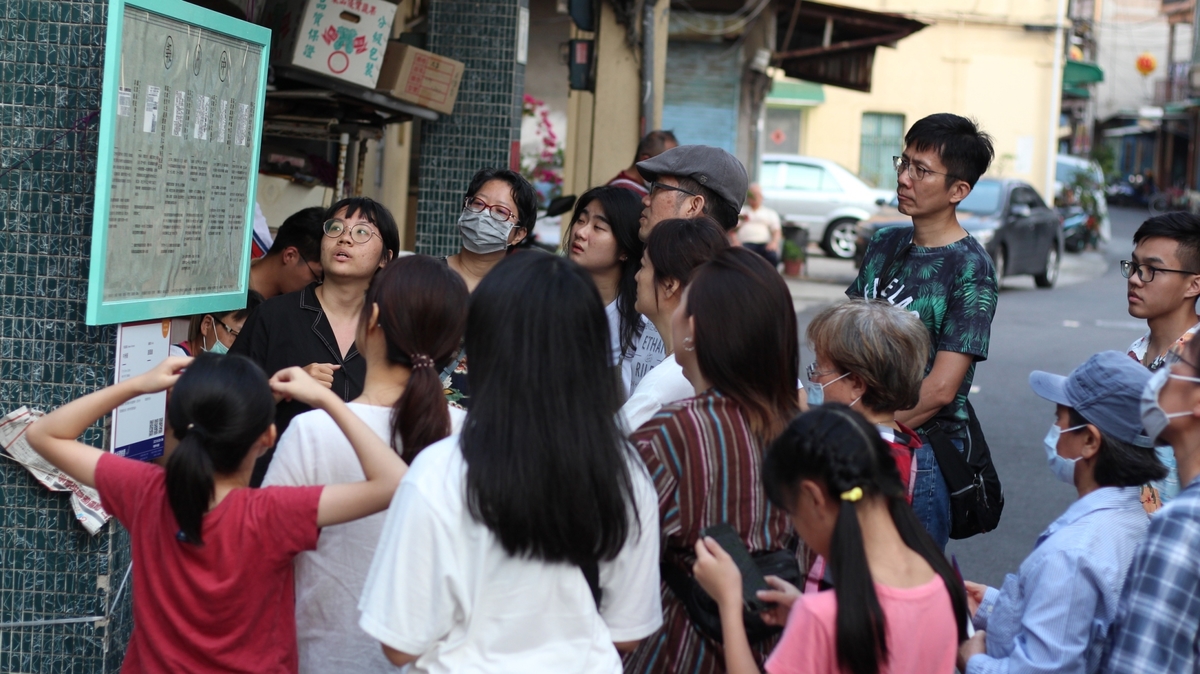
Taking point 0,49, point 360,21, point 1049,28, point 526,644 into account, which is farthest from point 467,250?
point 1049,28

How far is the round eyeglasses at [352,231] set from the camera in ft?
12.4

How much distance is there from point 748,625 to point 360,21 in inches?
171

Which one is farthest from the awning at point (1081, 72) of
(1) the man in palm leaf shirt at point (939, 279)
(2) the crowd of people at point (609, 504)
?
(2) the crowd of people at point (609, 504)

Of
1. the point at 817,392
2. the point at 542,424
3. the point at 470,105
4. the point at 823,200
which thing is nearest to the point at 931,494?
the point at 817,392

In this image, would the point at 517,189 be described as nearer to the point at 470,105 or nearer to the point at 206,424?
the point at 206,424

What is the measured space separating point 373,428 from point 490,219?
1.86 meters

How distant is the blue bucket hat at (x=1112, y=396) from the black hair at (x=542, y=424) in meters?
1.04

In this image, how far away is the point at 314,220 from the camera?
15.4 feet

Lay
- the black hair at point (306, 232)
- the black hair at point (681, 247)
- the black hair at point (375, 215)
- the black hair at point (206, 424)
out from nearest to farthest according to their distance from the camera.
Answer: the black hair at point (206, 424), the black hair at point (681, 247), the black hair at point (375, 215), the black hair at point (306, 232)

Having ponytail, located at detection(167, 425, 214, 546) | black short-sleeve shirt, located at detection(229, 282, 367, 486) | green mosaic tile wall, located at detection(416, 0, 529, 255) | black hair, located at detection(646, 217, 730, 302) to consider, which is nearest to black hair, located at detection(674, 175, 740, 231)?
black hair, located at detection(646, 217, 730, 302)

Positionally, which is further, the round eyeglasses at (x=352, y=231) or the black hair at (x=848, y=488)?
Answer: the round eyeglasses at (x=352, y=231)

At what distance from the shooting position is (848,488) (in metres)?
2.19

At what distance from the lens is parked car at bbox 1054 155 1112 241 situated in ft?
89.2

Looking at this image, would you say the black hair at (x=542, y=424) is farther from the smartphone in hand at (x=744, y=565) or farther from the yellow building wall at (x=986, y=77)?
the yellow building wall at (x=986, y=77)
